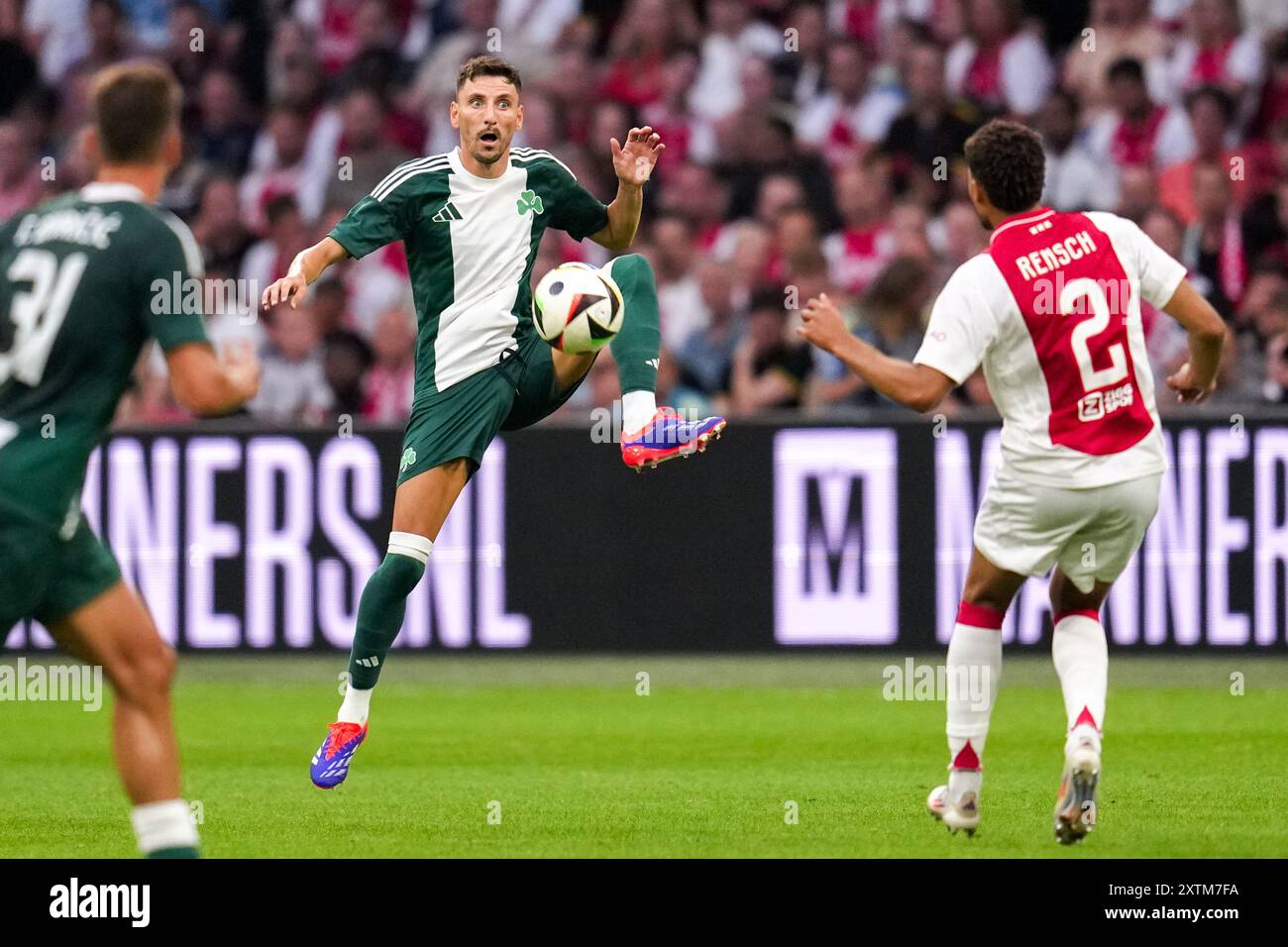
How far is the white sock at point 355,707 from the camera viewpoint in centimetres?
786

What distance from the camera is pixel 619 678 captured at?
1217 centimetres

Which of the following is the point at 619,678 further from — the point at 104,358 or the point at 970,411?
the point at 104,358

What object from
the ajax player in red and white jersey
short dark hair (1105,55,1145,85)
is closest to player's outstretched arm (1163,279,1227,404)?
the ajax player in red and white jersey

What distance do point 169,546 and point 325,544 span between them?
88 cm

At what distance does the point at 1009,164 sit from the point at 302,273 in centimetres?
228

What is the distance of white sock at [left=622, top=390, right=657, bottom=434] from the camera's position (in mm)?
7722

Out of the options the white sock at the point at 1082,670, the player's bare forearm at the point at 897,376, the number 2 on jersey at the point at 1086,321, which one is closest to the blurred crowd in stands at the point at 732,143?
the white sock at the point at 1082,670

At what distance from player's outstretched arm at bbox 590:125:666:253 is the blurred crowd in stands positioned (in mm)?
4903

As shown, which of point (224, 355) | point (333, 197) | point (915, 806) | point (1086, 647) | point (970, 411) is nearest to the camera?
point (224, 355)

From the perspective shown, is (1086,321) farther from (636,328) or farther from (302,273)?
(302,273)

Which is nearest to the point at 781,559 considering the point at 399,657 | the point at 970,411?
the point at 970,411

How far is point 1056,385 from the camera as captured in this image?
6648 millimetres

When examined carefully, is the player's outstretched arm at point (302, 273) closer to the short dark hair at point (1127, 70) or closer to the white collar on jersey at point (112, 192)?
the white collar on jersey at point (112, 192)

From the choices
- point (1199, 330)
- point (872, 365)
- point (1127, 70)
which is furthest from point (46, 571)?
point (1127, 70)
